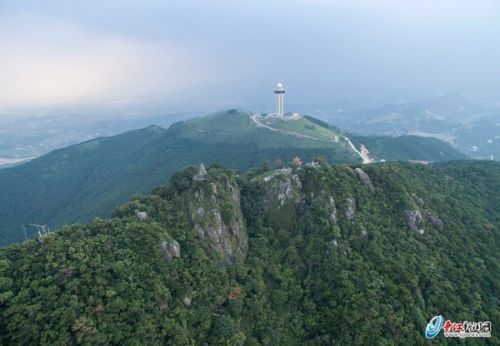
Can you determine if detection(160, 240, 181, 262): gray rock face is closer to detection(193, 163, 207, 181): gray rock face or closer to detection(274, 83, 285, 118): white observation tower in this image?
detection(193, 163, 207, 181): gray rock face

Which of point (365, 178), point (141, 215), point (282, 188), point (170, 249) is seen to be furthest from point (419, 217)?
point (141, 215)

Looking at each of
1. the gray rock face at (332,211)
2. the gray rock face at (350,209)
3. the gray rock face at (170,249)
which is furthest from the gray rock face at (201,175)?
the gray rock face at (350,209)

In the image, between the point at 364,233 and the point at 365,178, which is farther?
the point at 365,178

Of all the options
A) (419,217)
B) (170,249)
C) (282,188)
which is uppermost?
(282,188)

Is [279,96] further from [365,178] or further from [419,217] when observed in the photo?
[419,217]

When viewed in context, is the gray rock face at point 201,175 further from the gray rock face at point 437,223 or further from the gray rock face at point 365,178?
the gray rock face at point 437,223

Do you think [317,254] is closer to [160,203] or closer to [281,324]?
[281,324]

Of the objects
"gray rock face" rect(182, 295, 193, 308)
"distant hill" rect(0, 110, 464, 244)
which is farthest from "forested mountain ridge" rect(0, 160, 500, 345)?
"distant hill" rect(0, 110, 464, 244)
